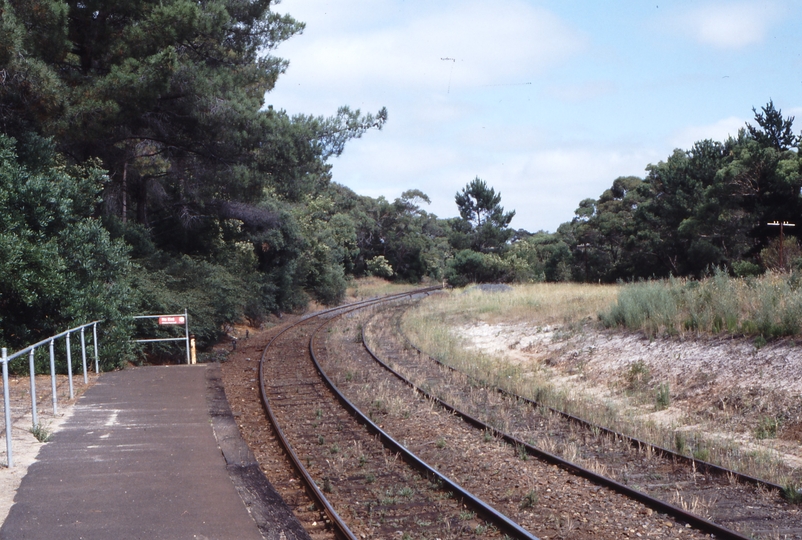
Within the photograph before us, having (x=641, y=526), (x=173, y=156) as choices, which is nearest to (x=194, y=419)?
(x=641, y=526)

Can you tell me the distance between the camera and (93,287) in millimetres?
15688

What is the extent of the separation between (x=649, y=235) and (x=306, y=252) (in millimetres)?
25394

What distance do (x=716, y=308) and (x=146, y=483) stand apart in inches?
478

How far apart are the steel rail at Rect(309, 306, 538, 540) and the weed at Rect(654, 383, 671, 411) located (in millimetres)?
4950

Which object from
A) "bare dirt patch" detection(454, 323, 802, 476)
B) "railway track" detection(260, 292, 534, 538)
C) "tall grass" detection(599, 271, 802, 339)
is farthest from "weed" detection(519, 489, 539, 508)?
"tall grass" detection(599, 271, 802, 339)

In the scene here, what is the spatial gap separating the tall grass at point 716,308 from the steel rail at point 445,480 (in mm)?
7491

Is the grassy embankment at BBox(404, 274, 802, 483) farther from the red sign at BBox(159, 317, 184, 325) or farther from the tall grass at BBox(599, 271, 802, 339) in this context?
the red sign at BBox(159, 317, 184, 325)

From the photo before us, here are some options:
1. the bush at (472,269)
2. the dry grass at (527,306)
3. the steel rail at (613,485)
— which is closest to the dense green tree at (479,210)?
Answer: the bush at (472,269)

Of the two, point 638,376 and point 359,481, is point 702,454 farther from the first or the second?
point 638,376

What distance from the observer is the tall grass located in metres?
12.9

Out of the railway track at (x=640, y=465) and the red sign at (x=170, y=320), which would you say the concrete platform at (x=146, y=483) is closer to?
the railway track at (x=640, y=465)

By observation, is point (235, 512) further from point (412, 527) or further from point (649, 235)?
point (649, 235)

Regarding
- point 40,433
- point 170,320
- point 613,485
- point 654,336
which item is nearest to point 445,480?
point 613,485

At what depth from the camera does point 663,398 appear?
12.2m
